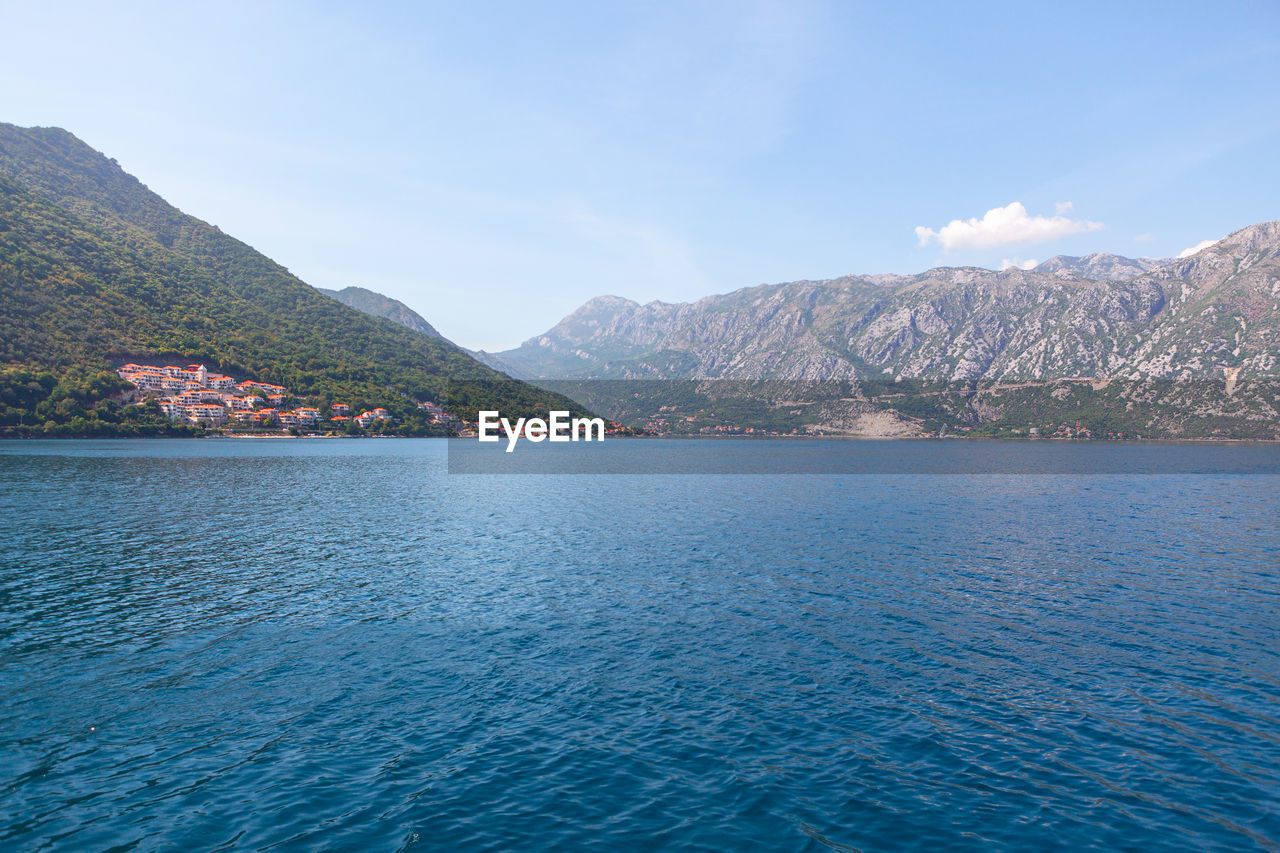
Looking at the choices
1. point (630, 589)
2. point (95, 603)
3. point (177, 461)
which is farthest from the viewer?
point (177, 461)

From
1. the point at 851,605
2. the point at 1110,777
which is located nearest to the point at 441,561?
the point at 851,605

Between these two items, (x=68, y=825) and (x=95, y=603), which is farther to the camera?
(x=95, y=603)

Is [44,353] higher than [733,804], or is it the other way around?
[44,353]

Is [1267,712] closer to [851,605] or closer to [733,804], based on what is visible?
[851,605]

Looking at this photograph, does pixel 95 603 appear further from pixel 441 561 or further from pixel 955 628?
pixel 955 628

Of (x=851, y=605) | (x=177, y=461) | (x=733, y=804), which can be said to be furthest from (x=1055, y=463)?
(x=177, y=461)

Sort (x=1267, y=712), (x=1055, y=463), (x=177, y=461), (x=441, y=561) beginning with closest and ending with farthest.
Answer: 1. (x=1267, y=712)
2. (x=441, y=561)
3. (x=177, y=461)
4. (x=1055, y=463)
